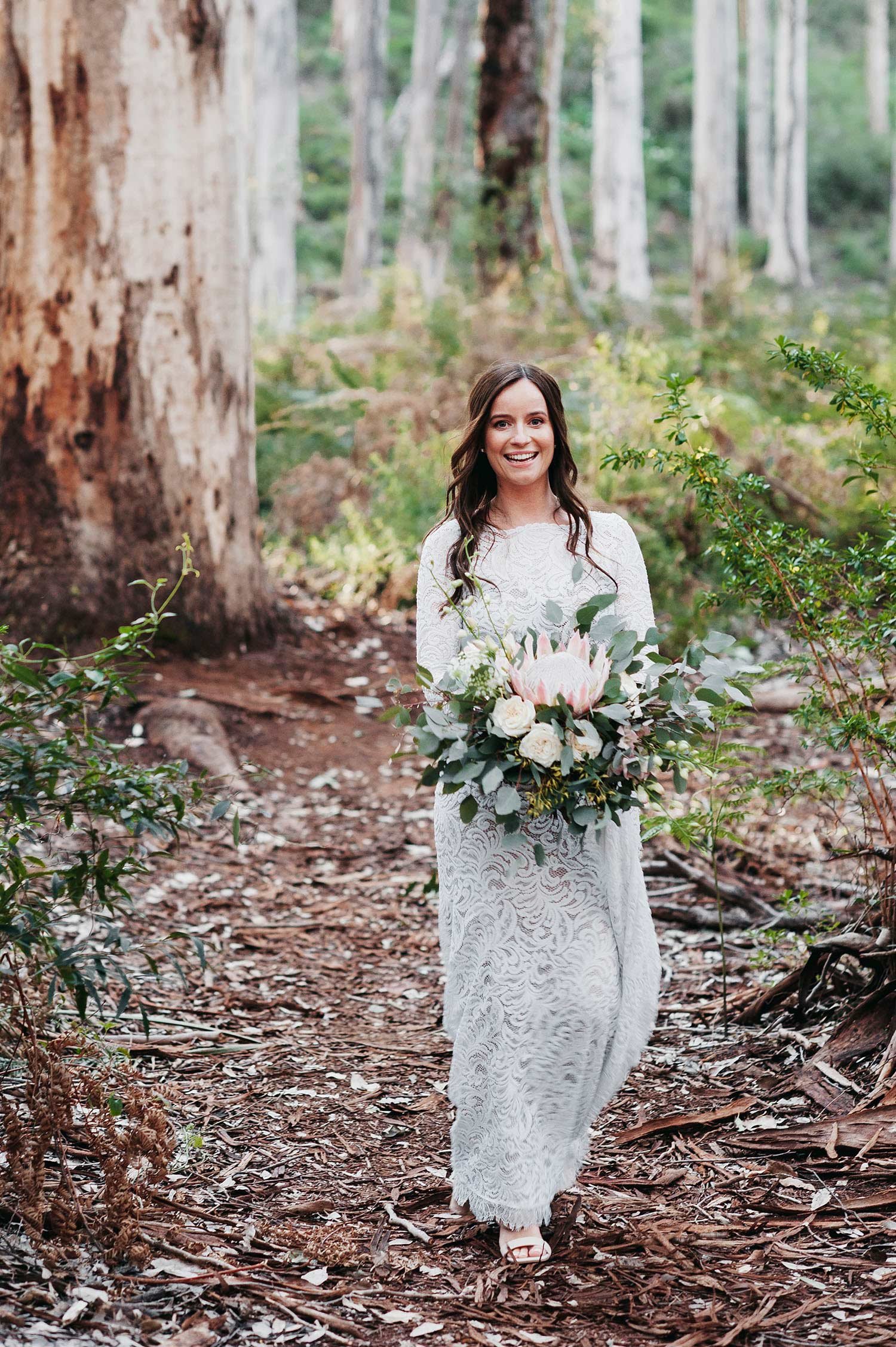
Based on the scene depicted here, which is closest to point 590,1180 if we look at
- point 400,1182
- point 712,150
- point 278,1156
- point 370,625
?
point 400,1182

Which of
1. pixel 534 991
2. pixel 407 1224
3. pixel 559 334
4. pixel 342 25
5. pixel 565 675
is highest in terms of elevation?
pixel 342 25

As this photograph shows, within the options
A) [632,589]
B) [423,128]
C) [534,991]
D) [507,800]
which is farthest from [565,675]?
[423,128]

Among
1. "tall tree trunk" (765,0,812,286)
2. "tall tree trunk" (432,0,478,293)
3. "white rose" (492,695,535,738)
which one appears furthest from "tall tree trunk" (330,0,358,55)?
"white rose" (492,695,535,738)

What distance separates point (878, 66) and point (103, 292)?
3652cm

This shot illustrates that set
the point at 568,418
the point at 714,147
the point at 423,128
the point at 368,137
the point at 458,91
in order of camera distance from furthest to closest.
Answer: the point at 458,91 < the point at 368,137 < the point at 423,128 < the point at 714,147 < the point at 568,418

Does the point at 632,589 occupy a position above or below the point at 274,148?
below

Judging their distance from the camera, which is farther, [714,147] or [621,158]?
[621,158]

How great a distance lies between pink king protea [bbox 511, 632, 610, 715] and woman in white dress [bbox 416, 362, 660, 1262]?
0.23 metres

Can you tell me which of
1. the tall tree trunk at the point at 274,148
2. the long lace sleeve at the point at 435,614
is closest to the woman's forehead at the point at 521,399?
the long lace sleeve at the point at 435,614

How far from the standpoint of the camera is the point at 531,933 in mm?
3109

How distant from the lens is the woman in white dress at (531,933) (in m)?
3.10

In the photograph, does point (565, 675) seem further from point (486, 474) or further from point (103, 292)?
point (103, 292)

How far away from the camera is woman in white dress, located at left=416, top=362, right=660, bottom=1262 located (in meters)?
3.10

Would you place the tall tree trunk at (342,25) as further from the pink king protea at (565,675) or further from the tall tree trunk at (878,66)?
the pink king protea at (565,675)
